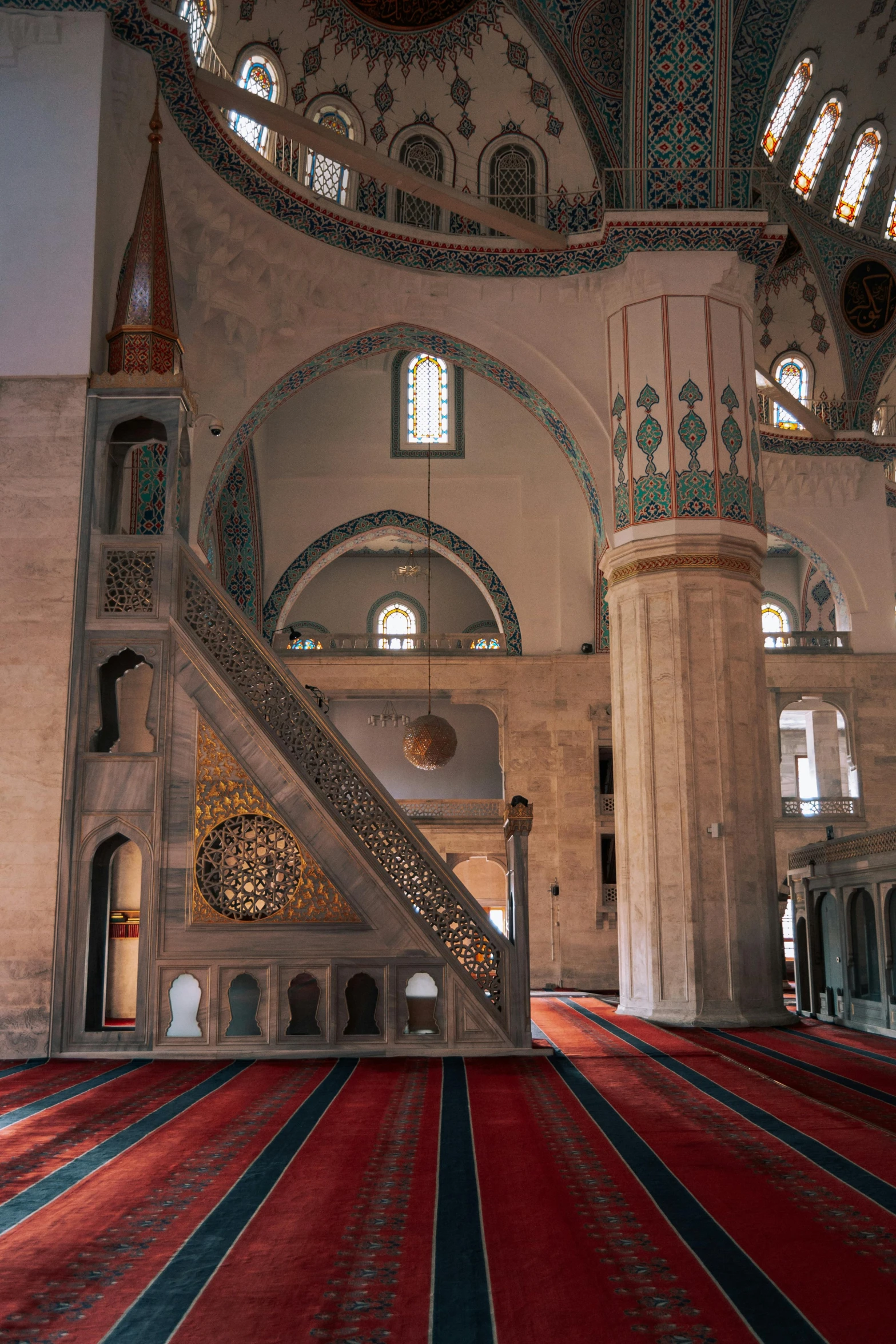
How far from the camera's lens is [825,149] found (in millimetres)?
11562

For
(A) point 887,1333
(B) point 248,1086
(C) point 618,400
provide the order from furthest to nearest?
(C) point 618,400, (B) point 248,1086, (A) point 887,1333

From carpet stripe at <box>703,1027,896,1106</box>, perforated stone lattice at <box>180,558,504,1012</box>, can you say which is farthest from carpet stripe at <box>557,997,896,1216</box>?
perforated stone lattice at <box>180,558,504,1012</box>

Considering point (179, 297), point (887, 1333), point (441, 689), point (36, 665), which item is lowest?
point (887, 1333)

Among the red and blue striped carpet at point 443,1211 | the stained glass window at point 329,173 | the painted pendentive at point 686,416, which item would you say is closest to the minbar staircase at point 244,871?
the red and blue striped carpet at point 443,1211

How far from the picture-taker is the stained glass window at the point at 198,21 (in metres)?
8.12

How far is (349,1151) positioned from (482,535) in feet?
36.8

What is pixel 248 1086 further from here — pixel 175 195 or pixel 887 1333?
pixel 175 195

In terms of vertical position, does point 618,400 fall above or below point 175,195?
below

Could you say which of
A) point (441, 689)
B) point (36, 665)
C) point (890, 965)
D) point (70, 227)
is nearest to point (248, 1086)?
point (36, 665)

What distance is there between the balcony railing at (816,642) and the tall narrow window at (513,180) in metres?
6.18

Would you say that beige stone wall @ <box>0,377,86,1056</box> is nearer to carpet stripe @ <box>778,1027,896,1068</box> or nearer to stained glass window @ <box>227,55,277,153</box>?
carpet stripe @ <box>778,1027,896,1068</box>

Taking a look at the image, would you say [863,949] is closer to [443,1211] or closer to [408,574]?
[443,1211]

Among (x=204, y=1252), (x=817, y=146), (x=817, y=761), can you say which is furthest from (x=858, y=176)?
(x=204, y=1252)

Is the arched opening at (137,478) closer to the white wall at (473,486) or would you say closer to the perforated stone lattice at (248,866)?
the perforated stone lattice at (248,866)
